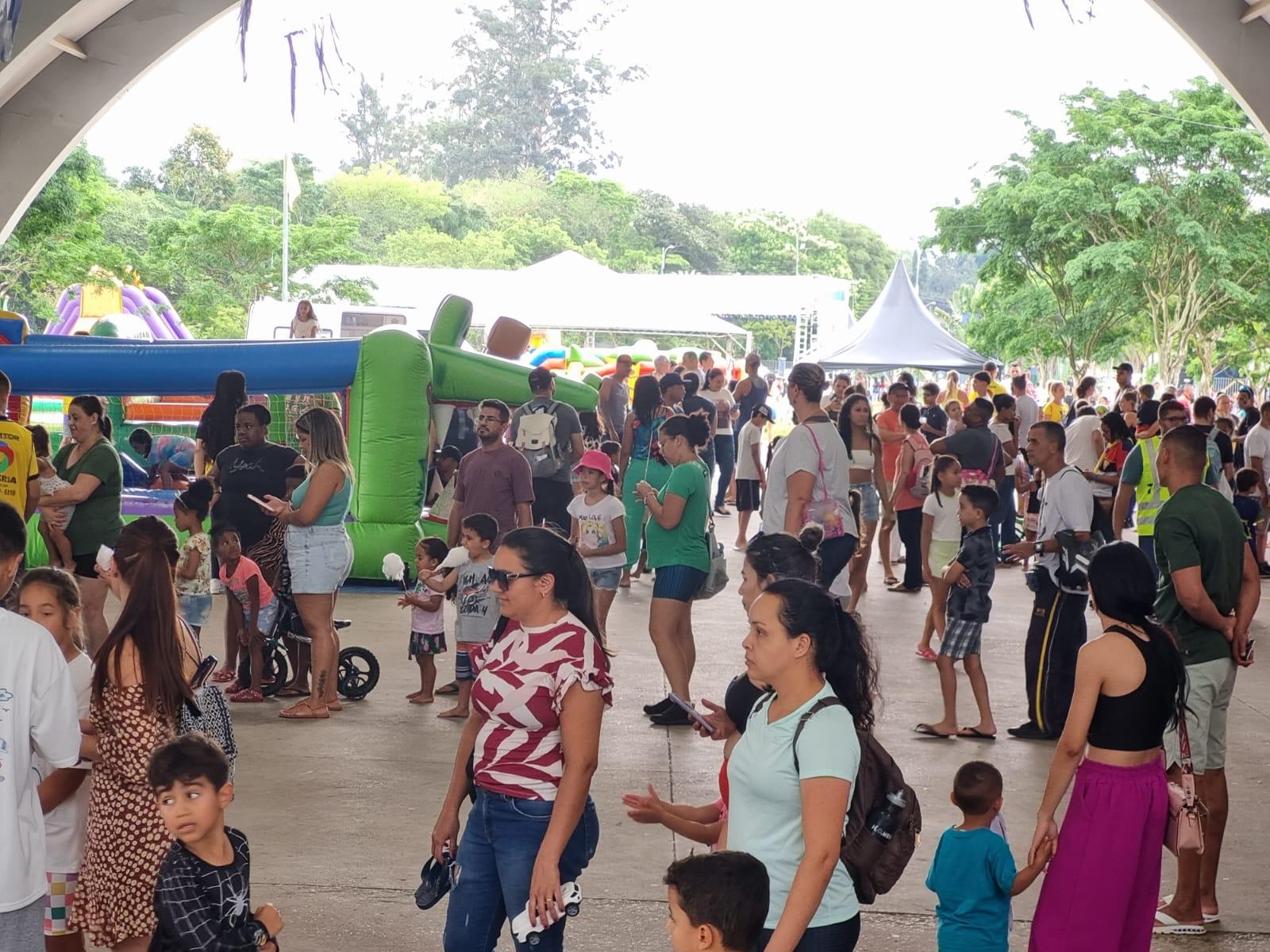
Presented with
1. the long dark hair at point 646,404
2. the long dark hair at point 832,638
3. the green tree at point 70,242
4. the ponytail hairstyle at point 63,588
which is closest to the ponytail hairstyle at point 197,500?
the ponytail hairstyle at point 63,588

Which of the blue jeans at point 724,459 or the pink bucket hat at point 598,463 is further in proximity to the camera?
the blue jeans at point 724,459

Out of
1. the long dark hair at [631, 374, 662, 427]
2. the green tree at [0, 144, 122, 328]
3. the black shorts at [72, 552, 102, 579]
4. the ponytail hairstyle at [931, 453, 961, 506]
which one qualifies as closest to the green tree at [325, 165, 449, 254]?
the green tree at [0, 144, 122, 328]

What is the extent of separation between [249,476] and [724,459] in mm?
9071

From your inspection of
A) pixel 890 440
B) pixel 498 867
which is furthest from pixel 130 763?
pixel 890 440

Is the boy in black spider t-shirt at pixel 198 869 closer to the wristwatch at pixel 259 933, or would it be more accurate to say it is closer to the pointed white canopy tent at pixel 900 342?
the wristwatch at pixel 259 933

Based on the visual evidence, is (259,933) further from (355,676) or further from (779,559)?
(355,676)

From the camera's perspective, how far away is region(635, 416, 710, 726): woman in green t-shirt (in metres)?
7.33

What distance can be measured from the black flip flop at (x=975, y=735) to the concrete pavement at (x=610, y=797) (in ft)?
0.23

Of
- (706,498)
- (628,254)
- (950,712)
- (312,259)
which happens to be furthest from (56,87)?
(628,254)

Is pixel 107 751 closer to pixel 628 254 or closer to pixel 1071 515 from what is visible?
pixel 1071 515

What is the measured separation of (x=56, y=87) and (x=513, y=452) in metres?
9.66

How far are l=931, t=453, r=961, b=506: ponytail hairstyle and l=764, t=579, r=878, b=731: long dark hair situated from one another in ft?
20.8

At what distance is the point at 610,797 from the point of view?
255 inches

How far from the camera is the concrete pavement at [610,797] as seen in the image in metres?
5.04
